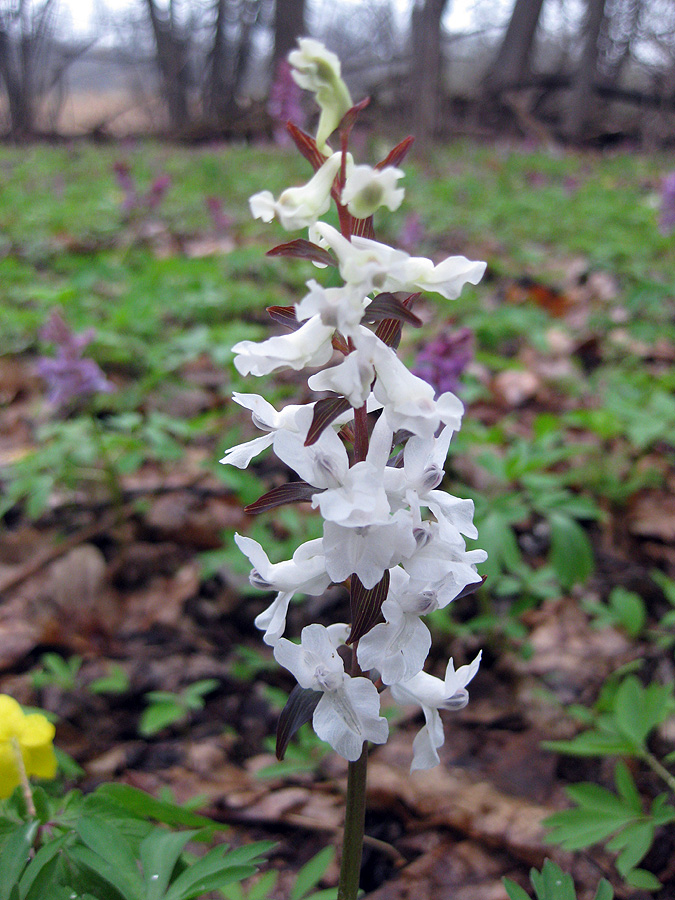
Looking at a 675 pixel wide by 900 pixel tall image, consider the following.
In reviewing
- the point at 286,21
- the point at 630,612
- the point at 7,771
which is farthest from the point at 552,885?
the point at 286,21

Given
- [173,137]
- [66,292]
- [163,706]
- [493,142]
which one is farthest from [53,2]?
[163,706]

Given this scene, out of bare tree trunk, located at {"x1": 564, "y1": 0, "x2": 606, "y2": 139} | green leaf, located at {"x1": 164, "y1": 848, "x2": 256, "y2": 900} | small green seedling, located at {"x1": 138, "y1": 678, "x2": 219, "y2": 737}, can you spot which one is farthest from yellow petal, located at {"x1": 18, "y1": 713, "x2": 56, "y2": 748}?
bare tree trunk, located at {"x1": 564, "y1": 0, "x2": 606, "y2": 139}

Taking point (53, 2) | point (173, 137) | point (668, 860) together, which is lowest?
point (173, 137)

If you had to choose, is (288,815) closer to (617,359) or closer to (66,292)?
(66,292)

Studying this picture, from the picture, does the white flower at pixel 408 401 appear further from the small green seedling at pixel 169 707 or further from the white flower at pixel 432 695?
the small green seedling at pixel 169 707

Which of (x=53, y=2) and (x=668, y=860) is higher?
(x=53, y=2)

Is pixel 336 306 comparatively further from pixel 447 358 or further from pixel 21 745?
pixel 447 358

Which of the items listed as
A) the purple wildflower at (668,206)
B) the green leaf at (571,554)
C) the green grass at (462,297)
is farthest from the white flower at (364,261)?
the purple wildflower at (668,206)
